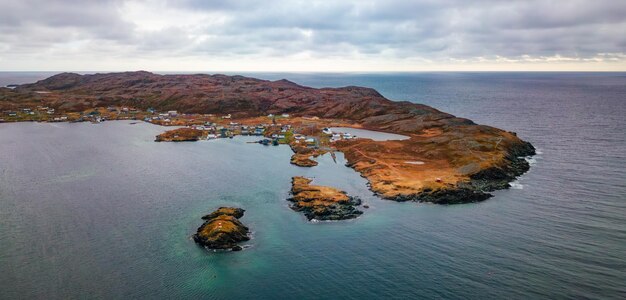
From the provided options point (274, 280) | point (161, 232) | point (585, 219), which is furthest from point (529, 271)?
point (161, 232)

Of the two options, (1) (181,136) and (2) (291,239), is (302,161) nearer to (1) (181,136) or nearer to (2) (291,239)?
(2) (291,239)

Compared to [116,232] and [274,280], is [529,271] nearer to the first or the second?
[274,280]

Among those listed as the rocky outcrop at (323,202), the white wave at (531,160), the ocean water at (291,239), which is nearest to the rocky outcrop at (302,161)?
the ocean water at (291,239)

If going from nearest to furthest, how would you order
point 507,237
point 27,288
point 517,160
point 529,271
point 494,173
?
point 27,288 < point 529,271 < point 507,237 < point 494,173 < point 517,160

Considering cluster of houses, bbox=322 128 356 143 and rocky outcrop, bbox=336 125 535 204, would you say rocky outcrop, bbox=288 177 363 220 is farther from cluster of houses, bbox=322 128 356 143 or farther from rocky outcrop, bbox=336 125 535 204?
cluster of houses, bbox=322 128 356 143

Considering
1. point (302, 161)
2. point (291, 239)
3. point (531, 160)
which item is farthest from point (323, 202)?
point (531, 160)

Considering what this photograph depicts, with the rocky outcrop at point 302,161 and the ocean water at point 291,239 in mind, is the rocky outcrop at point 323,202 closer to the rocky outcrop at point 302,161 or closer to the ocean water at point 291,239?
the ocean water at point 291,239
